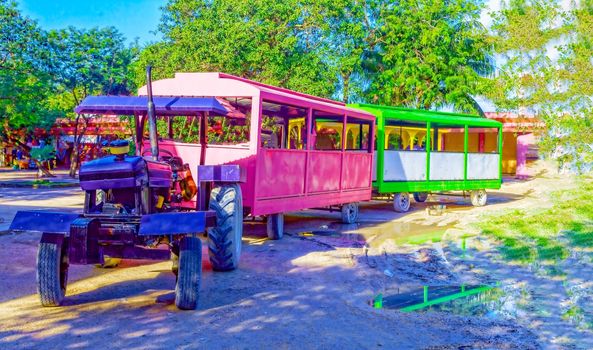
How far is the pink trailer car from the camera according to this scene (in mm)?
10031

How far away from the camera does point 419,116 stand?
707 inches

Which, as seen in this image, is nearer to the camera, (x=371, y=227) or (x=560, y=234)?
(x=560, y=234)

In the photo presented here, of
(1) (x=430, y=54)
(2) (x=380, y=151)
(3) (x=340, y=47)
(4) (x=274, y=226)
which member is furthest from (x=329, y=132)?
(1) (x=430, y=54)

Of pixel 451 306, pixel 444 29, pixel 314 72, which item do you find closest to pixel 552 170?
pixel 444 29

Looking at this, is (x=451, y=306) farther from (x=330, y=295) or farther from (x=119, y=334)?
(x=119, y=334)

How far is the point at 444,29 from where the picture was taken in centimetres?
2752

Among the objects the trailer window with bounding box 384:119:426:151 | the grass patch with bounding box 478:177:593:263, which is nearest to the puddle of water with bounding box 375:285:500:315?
the grass patch with bounding box 478:177:593:263

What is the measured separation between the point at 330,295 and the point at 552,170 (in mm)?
33478

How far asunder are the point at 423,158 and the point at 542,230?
212 inches

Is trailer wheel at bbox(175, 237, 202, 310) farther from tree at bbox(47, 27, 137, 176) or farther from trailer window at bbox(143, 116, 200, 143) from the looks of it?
tree at bbox(47, 27, 137, 176)

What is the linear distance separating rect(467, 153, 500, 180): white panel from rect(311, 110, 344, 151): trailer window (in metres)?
6.77

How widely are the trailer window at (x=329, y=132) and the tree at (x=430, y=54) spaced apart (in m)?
13.0

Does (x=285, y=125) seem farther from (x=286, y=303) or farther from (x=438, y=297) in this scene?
(x=286, y=303)

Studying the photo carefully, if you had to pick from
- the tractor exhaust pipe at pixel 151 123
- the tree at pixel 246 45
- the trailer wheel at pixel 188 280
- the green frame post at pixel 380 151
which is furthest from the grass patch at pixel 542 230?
the tree at pixel 246 45
